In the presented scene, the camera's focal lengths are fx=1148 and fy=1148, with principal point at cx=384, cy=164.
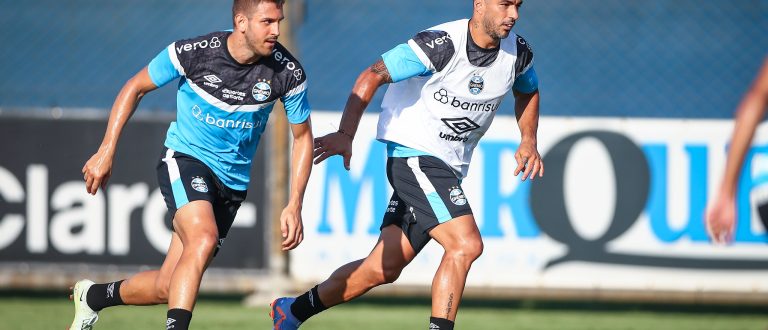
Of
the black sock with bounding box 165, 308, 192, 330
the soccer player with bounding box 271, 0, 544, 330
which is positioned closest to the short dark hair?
the soccer player with bounding box 271, 0, 544, 330

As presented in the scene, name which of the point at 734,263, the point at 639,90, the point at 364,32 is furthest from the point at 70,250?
the point at 639,90

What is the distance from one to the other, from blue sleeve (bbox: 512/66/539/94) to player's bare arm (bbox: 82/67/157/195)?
2.20 m

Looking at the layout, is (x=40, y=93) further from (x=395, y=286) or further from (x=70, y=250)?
(x=395, y=286)

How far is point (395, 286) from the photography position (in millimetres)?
9680

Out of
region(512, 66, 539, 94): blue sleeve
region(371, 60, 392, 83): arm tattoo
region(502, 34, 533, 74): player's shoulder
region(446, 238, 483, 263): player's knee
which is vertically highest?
region(502, 34, 533, 74): player's shoulder

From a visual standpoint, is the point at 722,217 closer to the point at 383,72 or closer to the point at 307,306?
the point at 383,72

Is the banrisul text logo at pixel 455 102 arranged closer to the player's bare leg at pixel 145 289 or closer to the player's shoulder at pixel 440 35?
the player's shoulder at pixel 440 35

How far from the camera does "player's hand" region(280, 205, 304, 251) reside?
235 inches

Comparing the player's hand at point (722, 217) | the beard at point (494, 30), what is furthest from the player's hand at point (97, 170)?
the player's hand at point (722, 217)

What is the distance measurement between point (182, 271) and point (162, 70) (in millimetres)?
1135

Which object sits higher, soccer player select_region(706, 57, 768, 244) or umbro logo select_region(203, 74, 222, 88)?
umbro logo select_region(203, 74, 222, 88)

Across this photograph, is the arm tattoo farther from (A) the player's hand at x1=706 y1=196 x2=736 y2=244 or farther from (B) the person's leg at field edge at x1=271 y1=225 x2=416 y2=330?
(A) the player's hand at x1=706 y1=196 x2=736 y2=244

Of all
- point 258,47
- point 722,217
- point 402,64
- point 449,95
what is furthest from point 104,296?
point 722,217

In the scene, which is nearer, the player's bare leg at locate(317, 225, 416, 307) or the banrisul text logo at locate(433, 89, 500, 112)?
the banrisul text logo at locate(433, 89, 500, 112)
